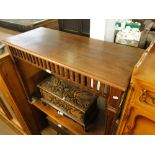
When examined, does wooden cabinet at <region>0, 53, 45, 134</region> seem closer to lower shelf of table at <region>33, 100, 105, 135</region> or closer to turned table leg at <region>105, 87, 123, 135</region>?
lower shelf of table at <region>33, 100, 105, 135</region>

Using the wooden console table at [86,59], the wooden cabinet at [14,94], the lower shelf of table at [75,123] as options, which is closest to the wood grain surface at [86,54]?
the wooden console table at [86,59]

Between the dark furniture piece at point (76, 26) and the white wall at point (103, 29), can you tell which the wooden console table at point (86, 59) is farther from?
the dark furniture piece at point (76, 26)

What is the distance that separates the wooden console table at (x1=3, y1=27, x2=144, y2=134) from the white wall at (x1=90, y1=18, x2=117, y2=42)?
0.08 m

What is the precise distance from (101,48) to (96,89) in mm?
255

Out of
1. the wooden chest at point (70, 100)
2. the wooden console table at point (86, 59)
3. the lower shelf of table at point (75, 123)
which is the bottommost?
the lower shelf of table at point (75, 123)

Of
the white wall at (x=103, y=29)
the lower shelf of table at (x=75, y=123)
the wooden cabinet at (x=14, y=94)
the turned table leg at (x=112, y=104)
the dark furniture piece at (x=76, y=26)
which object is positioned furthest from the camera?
the dark furniture piece at (x=76, y=26)

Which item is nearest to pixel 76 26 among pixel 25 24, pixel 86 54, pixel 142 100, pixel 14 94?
pixel 25 24

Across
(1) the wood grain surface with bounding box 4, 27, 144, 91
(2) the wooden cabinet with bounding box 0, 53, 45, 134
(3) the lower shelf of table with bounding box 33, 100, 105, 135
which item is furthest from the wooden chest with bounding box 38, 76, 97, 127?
(1) the wood grain surface with bounding box 4, 27, 144, 91

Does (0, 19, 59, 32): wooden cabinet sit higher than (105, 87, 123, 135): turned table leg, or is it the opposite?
(0, 19, 59, 32): wooden cabinet

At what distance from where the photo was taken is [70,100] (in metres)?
1.02

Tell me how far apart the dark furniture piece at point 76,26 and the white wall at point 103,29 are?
0.32 meters

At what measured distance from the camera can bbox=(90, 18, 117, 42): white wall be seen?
80 cm

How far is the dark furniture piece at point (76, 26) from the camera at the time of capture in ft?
3.96
